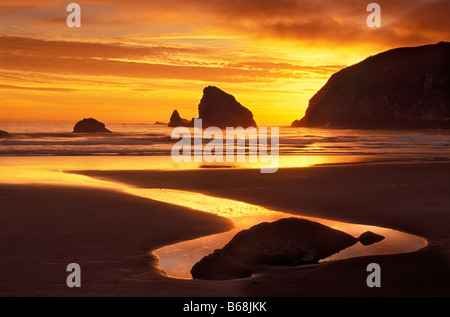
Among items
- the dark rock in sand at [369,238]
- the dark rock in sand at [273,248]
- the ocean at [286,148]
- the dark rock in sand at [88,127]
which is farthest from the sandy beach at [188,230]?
the dark rock in sand at [88,127]

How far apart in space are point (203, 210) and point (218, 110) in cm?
13769

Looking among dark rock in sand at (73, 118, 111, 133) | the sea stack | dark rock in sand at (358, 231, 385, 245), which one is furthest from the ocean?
A: the sea stack

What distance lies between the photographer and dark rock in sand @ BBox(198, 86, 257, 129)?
145 m

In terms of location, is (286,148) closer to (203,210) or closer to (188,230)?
(203,210)

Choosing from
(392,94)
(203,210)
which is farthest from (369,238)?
(392,94)

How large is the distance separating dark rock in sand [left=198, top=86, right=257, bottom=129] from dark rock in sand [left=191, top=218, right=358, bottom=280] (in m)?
136

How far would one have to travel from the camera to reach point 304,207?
10328 mm

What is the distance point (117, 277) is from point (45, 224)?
3283 millimetres

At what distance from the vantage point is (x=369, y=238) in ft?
23.4

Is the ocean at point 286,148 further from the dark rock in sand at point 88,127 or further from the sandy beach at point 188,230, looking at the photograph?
the dark rock in sand at point 88,127

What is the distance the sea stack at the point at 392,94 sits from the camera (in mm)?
126438

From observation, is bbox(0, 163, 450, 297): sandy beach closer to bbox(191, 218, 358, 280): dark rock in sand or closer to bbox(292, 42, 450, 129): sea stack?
bbox(191, 218, 358, 280): dark rock in sand
